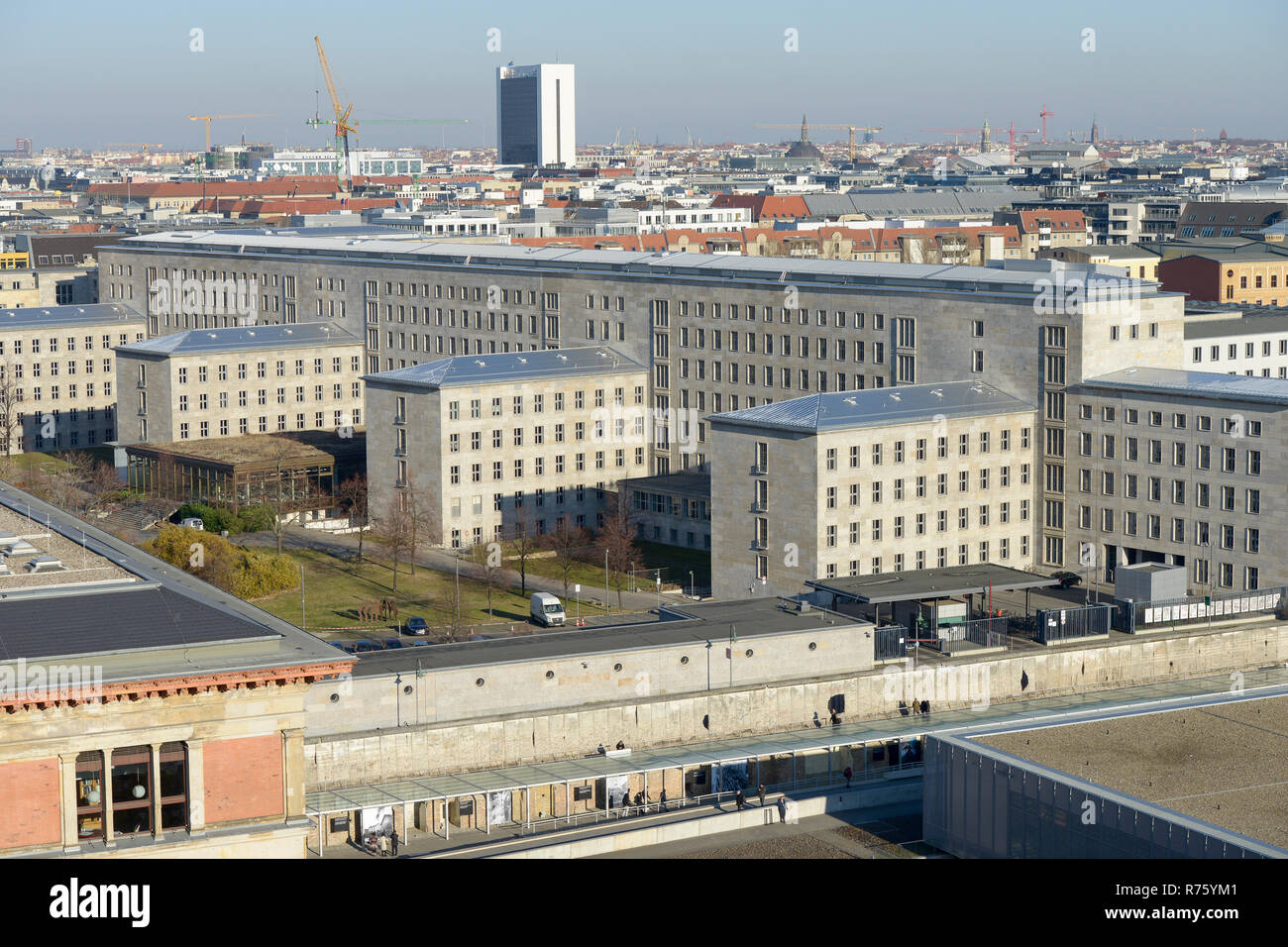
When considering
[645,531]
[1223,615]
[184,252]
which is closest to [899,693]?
[1223,615]

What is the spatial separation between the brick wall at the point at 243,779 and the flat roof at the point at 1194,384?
58.2 m

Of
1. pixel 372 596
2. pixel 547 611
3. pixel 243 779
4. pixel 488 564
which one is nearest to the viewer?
pixel 243 779

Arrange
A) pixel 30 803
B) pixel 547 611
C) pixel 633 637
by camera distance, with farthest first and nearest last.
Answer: pixel 547 611, pixel 633 637, pixel 30 803

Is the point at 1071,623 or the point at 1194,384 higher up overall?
the point at 1194,384

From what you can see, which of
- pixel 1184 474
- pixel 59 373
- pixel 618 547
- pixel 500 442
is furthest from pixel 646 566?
pixel 59 373

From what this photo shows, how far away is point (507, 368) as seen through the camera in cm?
11531

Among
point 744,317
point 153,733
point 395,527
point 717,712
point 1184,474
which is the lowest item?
point 717,712

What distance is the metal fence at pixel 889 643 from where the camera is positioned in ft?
250

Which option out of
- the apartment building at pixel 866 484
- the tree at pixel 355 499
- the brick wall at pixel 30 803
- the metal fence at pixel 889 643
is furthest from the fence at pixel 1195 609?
the brick wall at pixel 30 803

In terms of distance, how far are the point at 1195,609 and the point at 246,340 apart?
80.4 m

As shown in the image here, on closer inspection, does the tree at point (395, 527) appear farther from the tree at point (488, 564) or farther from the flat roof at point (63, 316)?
the flat roof at point (63, 316)

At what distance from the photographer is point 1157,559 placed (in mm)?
93750

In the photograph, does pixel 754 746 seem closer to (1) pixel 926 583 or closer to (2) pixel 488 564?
(1) pixel 926 583

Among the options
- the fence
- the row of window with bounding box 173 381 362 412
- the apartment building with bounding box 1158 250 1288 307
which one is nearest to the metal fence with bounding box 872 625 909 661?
the fence
